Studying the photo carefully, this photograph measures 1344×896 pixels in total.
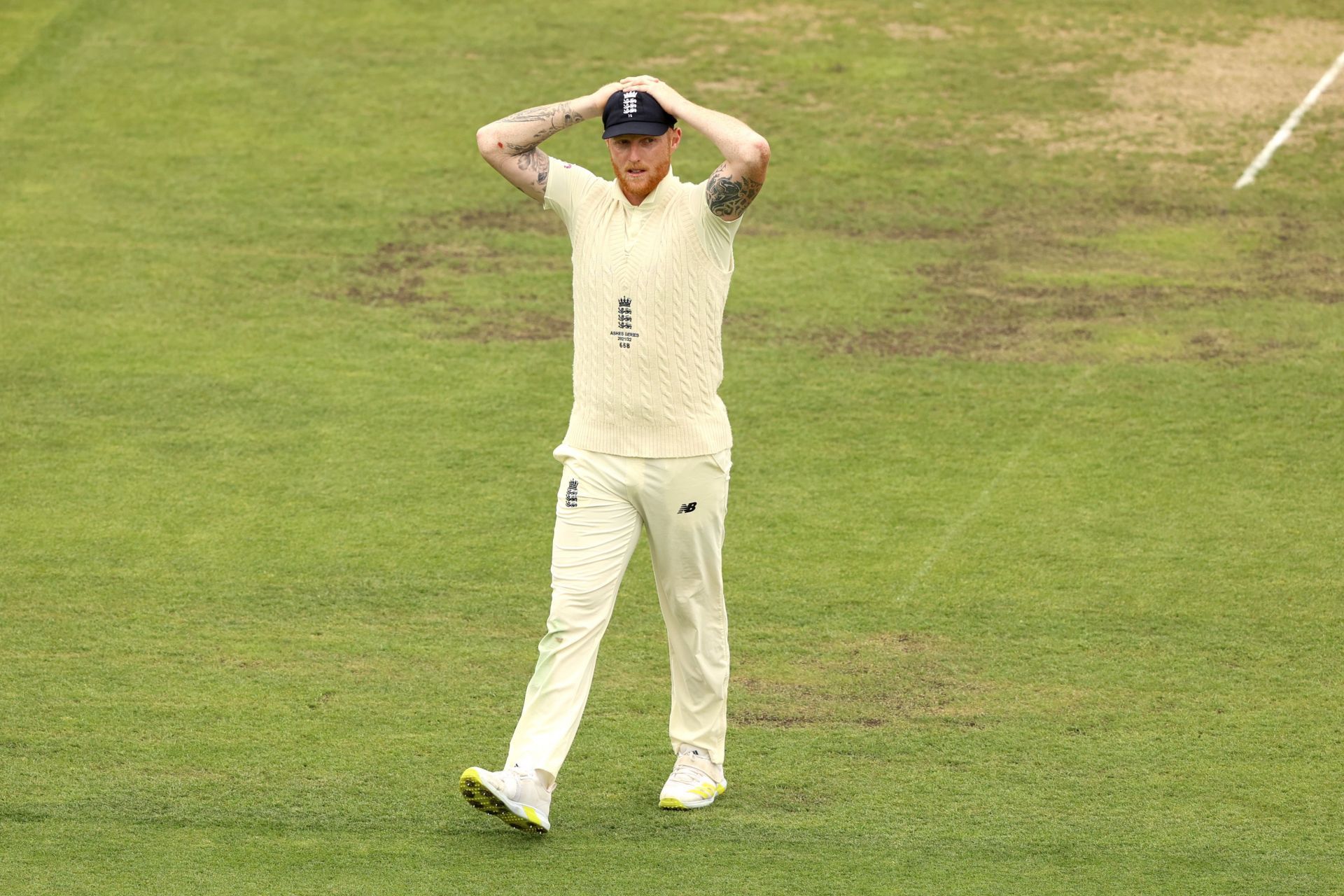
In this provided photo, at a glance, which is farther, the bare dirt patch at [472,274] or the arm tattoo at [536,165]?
the bare dirt patch at [472,274]

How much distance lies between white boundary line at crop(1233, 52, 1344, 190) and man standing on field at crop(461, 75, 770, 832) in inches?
329

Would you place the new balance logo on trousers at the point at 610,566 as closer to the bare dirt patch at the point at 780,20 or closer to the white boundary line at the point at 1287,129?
the white boundary line at the point at 1287,129

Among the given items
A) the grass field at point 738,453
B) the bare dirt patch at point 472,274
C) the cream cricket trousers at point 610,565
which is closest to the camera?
the cream cricket trousers at point 610,565

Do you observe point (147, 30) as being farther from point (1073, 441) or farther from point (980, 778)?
point (980, 778)

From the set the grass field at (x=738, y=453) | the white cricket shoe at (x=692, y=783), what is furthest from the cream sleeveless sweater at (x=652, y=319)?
Result: the grass field at (x=738, y=453)

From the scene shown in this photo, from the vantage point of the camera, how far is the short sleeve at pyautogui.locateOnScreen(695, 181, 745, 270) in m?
5.63

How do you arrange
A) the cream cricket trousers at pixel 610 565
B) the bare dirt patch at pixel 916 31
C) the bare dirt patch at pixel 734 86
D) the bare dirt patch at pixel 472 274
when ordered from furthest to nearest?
the bare dirt patch at pixel 916 31
the bare dirt patch at pixel 734 86
the bare dirt patch at pixel 472 274
the cream cricket trousers at pixel 610 565

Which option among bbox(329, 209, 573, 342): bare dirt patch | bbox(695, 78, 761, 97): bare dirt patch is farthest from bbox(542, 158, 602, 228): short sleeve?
bbox(695, 78, 761, 97): bare dirt patch

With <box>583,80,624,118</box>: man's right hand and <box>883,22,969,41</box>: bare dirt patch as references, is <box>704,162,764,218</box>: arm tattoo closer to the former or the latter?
<box>583,80,624,118</box>: man's right hand

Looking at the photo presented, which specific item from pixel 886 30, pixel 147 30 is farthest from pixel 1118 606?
pixel 147 30

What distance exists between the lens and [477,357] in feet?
33.7

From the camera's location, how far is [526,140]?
19.4 ft

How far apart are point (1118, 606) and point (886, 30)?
9.10m

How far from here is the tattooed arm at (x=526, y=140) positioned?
590cm
